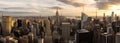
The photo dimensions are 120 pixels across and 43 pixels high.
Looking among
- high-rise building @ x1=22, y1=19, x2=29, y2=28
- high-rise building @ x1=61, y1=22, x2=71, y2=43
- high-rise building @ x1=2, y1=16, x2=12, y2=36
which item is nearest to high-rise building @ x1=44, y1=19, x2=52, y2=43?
high-rise building @ x1=61, y1=22, x2=71, y2=43

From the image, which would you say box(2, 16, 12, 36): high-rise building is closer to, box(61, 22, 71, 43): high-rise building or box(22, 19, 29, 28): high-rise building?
box(22, 19, 29, 28): high-rise building

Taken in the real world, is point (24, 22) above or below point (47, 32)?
above

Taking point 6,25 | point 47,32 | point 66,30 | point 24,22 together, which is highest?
point 24,22

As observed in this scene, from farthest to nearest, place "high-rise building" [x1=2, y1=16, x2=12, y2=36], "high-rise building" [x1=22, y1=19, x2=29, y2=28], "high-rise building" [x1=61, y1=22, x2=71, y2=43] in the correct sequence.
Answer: "high-rise building" [x1=22, y1=19, x2=29, y2=28]
"high-rise building" [x1=2, y1=16, x2=12, y2=36]
"high-rise building" [x1=61, y1=22, x2=71, y2=43]

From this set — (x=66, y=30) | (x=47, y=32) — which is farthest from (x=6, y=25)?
(x=66, y=30)

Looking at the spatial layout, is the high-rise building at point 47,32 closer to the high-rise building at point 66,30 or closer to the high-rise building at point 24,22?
the high-rise building at point 66,30

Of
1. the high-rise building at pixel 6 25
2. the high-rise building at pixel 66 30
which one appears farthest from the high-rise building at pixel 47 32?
the high-rise building at pixel 6 25

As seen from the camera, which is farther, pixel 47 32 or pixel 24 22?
pixel 24 22

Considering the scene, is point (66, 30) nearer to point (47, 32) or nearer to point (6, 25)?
point (47, 32)

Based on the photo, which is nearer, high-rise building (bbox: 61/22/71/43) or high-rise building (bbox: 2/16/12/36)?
high-rise building (bbox: 61/22/71/43)
